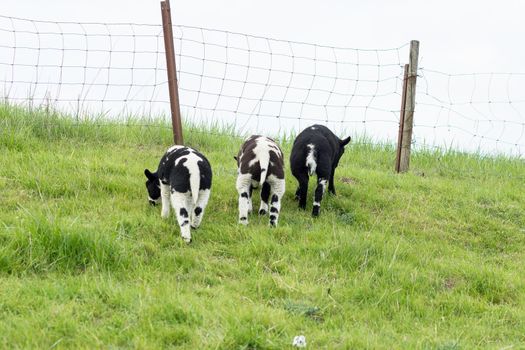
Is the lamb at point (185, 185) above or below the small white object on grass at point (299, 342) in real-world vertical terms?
above

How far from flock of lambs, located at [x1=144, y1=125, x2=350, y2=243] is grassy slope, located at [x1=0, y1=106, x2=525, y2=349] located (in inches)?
10.4

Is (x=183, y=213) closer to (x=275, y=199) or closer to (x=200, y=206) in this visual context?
(x=200, y=206)

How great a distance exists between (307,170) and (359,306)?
298 cm

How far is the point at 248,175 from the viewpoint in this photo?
897cm

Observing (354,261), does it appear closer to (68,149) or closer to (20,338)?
(20,338)

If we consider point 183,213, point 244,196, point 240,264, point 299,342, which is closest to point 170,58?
point 244,196

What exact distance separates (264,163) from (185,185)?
3.70 ft

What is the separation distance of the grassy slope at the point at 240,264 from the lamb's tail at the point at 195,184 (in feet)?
1.69

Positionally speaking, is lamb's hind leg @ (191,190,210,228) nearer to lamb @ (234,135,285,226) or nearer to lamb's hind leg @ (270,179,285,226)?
lamb @ (234,135,285,226)

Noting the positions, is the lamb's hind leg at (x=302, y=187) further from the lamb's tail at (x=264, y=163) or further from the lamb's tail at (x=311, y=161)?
the lamb's tail at (x=264, y=163)

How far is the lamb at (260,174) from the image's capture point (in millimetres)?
8938

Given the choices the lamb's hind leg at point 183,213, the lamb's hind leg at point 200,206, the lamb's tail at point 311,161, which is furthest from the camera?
the lamb's tail at point 311,161

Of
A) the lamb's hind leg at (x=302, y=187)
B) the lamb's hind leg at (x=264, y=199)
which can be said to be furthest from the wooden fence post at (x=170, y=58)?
the lamb's hind leg at (x=264, y=199)

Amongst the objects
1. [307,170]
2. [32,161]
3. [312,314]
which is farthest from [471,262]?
[32,161]
